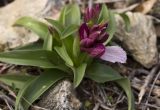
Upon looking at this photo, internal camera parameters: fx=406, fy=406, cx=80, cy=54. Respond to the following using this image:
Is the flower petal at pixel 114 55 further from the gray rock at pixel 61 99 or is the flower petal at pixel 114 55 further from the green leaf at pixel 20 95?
the green leaf at pixel 20 95

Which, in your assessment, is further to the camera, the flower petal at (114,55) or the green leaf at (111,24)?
the green leaf at (111,24)

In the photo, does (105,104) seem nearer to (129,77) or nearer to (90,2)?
(129,77)

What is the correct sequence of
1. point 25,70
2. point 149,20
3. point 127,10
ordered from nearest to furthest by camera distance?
1. point 25,70
2. point 149,20
3. point 127,10

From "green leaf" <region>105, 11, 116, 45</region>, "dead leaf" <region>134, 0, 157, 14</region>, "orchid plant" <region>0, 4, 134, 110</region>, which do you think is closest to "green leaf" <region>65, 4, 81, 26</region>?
"orchid plant" <region>0, 4, 134, 110</region>

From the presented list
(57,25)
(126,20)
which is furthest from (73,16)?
(126,20)

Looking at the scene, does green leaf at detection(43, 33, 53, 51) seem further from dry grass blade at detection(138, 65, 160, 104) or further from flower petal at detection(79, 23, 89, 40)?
dry grass blade at detection(138, 65, 160, 104)

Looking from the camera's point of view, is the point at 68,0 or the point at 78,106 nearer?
the point at 78,106

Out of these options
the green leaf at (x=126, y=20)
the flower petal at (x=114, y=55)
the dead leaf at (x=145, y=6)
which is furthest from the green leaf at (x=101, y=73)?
the dead leaf at (x=145, y=6)

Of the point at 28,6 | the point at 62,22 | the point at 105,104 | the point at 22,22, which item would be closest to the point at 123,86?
the point at 105,104
